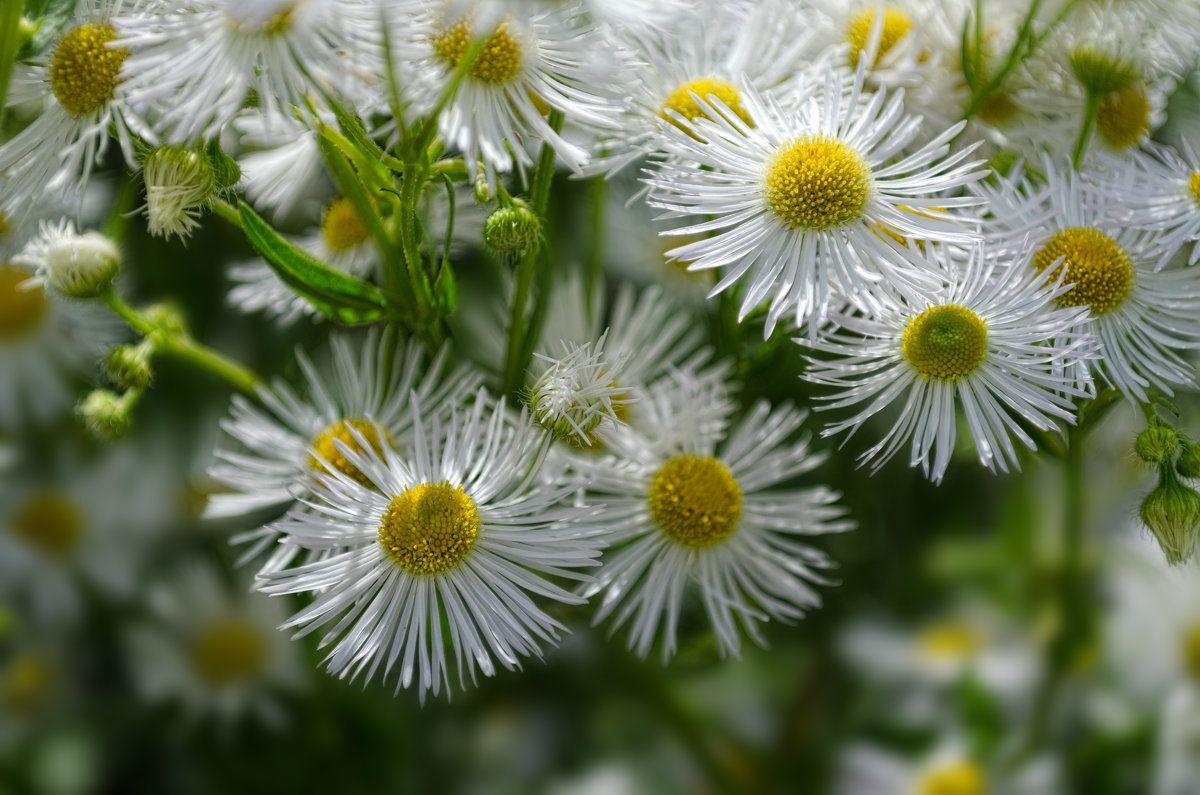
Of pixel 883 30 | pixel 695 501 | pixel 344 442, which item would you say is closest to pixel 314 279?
pixel 344 442

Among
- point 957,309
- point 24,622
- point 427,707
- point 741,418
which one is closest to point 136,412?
point 24,622

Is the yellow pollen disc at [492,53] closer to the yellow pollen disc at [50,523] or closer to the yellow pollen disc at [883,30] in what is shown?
the yellow pollen disc at [883,30]

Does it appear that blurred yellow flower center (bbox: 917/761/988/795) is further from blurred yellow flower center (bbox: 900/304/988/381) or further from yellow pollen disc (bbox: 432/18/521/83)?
yellow pollen disc (bbox: 432/18/521/83)

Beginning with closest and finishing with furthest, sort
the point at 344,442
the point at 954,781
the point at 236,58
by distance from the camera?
the point at 236,58 < the point at 344,442 < the point at 954,781

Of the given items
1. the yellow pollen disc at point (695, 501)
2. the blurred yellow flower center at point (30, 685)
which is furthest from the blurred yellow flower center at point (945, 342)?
the blurred yellow flower center at point (30, 685)

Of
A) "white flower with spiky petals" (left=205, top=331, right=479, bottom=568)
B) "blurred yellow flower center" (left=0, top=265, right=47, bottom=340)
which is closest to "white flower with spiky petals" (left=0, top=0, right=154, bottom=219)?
"white flower with spiky petals" (left=205, top=331, right=479, bottom=568)

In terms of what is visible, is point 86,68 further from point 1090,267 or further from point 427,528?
point 1090,267
